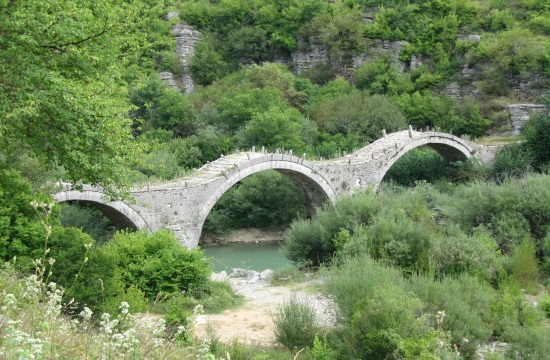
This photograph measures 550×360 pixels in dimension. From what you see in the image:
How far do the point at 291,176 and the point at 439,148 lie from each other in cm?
1085

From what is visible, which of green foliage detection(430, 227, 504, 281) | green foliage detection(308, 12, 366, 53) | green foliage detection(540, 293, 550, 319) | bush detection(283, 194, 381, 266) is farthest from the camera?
green foliage detection(308, 12, 366, 53)

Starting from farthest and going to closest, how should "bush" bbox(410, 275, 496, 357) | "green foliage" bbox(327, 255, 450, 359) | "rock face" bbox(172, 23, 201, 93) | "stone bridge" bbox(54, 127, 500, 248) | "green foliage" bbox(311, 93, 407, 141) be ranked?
"rock face" bbox(172, 23, 201, 93), "green foliage" bbox(311, 93, 407, 141), "stone bridge" bbox(54, 127, 500, 248), "bush" bbox(410, 275, 496, 357), "green foliage" bbox(327, 255, 450, 359)

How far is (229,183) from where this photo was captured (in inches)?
709

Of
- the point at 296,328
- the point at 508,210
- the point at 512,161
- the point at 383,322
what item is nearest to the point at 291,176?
the point at 508,210

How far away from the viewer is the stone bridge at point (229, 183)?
51.9 feet

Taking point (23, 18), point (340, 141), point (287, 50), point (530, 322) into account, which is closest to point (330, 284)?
point (530, 322)

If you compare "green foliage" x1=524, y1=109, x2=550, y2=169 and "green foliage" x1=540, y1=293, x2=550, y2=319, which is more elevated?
"green foliage" x1=524, y1=109, x2=550, y2=169

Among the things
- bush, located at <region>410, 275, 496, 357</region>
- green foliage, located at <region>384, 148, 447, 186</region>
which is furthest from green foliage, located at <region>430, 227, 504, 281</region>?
green foliage, located at <region>384, 148, 447, 186</region>

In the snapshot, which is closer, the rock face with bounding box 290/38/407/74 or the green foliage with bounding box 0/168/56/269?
the green foliage with bounding box 0/168/56/269

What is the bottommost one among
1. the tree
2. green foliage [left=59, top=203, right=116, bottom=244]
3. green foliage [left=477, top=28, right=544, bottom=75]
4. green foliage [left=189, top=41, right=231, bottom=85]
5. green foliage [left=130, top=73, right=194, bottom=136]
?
green foliage [left=59, top=203, right=116, bottom=244]

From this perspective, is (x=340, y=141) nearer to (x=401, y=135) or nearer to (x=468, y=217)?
(x=401, y=135)

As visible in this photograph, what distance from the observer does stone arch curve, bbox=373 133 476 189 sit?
79.4 ft

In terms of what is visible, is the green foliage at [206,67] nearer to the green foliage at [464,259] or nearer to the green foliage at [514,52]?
the green foliage at [514,52]

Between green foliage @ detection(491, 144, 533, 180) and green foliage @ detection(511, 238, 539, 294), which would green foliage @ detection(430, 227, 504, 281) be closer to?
green foliage @ detection(511, 238, 539, 294)
